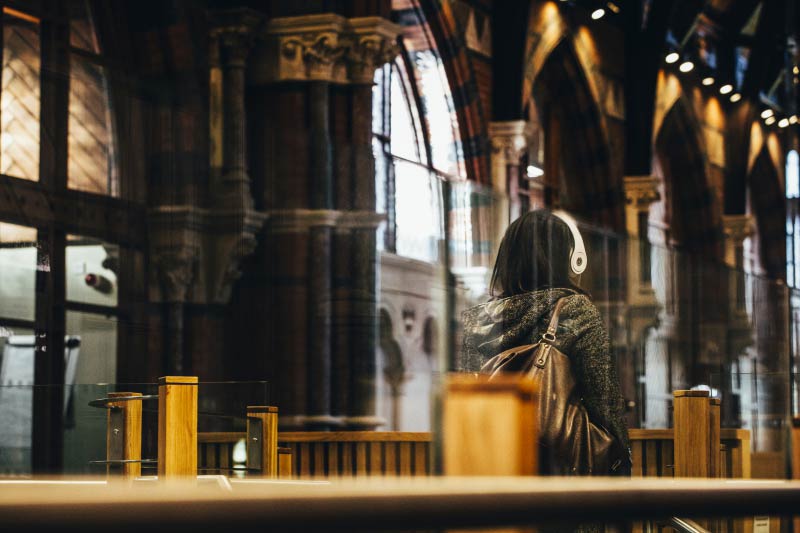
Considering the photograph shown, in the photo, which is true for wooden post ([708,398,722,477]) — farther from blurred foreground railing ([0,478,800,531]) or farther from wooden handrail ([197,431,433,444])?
blurred foreground railing ([0,478,800,531])

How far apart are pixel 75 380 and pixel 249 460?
8.25 ft

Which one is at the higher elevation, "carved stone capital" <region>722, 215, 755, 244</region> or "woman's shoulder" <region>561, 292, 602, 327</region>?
"carved stone capital" <region>722, 215, 755, 244</region>

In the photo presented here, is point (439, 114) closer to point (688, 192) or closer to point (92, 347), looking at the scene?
point (92, 347)

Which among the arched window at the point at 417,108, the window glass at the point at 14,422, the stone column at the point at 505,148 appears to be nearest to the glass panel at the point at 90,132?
the window glass at the point at 14,422

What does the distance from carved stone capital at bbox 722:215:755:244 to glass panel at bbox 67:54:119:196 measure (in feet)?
61.1

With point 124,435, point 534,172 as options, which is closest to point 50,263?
point 124,435

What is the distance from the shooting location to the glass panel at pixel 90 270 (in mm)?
8602

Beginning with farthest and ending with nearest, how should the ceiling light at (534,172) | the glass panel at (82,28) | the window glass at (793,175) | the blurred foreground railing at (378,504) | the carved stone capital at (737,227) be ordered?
1. the window glass at (793,175)
2. the carved stone capital at (737,227)
3. the ceiling light at (534,172)
4. the glass panel at (82,28)
5. the blurred foreground railing at (378,504)

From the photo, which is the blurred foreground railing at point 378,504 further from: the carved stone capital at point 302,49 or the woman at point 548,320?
the carved stone capital at point 302,49

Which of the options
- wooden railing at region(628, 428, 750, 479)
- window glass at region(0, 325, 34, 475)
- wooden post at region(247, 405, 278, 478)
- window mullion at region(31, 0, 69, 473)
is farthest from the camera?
window mullion at region(31, 0, 69, 473)

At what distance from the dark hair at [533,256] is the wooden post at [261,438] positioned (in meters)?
1.87

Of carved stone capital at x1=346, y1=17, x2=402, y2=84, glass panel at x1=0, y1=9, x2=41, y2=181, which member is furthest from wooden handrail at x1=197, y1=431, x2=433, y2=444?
carved stone capital at x1=346, y1=17, x2=402, y2=84

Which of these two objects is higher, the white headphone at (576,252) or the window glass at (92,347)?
the white headphone at (576,252)

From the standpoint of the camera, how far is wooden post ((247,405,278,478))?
649 cm
